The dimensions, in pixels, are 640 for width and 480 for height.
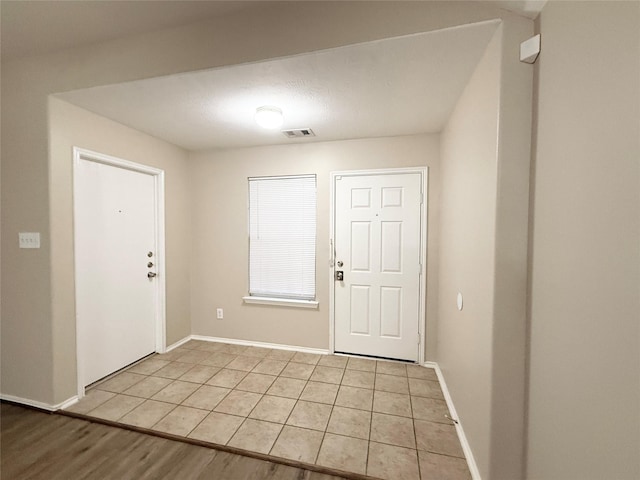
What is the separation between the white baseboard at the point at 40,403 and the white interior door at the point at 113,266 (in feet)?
0.50

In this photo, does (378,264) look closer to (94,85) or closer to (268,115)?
(268,115)

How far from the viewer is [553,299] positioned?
41.5 inches

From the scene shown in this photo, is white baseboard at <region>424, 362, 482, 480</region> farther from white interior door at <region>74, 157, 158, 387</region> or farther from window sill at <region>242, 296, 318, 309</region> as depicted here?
white interior door at <region>74, 157, 158, 387</region>

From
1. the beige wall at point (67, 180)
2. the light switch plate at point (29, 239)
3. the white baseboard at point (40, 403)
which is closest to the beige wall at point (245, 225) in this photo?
the beige wall at point (67, 180)

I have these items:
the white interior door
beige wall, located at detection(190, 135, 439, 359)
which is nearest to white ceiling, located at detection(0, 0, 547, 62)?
the white interior door

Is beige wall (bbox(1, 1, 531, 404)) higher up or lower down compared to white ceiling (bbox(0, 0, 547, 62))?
lower down

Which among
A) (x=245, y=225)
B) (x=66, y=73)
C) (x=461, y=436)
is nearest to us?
(x=461, y=436)

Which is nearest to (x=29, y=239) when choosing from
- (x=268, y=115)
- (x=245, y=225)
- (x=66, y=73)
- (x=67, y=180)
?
(x=67, y=180)

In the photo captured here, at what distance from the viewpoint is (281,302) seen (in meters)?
3.04

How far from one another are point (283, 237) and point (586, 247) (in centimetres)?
257

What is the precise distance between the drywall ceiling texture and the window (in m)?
1.55

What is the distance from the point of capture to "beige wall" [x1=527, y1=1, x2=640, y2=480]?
28.7 inches

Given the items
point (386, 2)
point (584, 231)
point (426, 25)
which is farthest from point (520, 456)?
point (386, 2)

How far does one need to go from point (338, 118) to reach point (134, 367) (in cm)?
314
